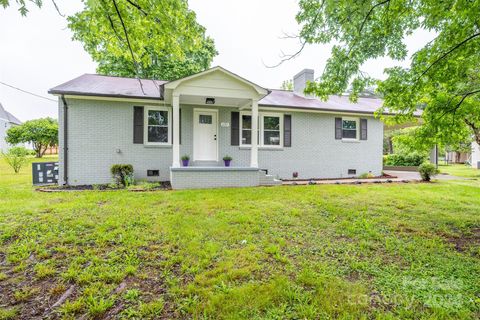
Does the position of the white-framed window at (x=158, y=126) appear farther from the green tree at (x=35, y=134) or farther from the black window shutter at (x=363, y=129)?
the green tree at (x=35, y=134)

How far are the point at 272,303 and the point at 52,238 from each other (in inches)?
127

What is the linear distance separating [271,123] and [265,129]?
379 millimetres

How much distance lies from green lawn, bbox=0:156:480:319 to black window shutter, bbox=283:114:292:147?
5.23m

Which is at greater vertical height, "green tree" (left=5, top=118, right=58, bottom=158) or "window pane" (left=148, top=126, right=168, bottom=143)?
"green tree" (left=5, top=118, right=58, bottom=158)

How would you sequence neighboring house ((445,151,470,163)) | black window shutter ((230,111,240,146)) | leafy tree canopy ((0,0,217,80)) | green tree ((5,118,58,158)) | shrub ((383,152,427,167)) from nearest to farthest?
leafy tree canopy ((0,0,217,80))
black window shutter ((230,111,240,146))
shrub ((383,152,427,167))
green tree ((5,118,58,158))
neighboring house ((445,151,470,163))

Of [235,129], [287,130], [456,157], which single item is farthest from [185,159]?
[456,157]

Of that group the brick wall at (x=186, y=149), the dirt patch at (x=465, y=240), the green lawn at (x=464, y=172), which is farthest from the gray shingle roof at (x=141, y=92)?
the green lawn at (x=464, y=172)

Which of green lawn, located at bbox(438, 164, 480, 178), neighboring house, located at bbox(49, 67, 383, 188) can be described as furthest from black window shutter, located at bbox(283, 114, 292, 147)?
green lawn, located at bbox(438, 164, 480, 178)

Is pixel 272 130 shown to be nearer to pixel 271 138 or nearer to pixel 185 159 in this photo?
pixel 271 138

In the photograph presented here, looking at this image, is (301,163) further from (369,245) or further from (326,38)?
(369,245)

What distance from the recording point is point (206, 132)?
9.66 m

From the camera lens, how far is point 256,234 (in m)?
3.81

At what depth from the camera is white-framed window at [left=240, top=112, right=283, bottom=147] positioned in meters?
10.0

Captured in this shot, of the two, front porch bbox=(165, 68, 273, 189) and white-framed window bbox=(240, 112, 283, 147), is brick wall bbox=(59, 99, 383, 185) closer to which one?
front porch bbox=(165, 68, 273, 189)
